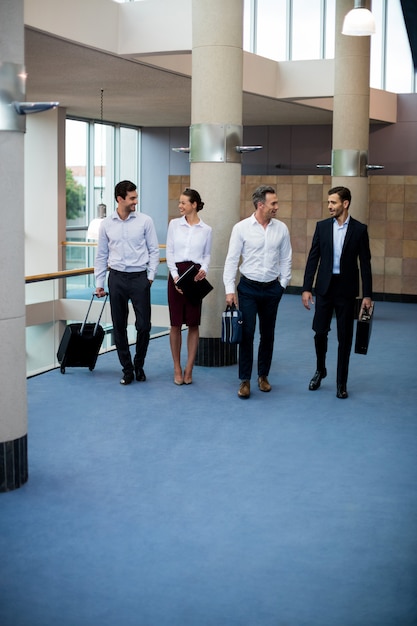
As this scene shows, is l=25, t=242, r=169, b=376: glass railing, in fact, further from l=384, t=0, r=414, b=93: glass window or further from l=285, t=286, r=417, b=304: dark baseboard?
l=384, t=0, r=414, b=93: glass window

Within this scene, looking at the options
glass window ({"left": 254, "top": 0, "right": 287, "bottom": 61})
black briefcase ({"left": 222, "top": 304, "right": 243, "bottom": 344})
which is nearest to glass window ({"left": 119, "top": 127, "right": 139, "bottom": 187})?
glass window ({"left": 254, "top": 0, "right": 287, "bottom": 61})

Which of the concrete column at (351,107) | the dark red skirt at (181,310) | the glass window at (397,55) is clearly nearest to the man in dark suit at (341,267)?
the dark red skirt at (181,310)

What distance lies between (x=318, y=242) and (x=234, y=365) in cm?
208

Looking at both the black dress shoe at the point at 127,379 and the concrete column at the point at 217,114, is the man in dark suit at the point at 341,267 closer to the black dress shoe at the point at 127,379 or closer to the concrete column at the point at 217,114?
the concrete column at the point at 217,114

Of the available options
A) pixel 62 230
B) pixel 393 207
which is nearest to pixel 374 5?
pixel 393 207

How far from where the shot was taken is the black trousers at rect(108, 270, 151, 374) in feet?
29.2

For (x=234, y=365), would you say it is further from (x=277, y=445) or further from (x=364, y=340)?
(x=277, y=445)

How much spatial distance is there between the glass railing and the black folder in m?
1.65

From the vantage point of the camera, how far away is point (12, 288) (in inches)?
223

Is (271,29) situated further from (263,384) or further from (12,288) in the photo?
(12,288)

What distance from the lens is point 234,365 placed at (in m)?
10.2

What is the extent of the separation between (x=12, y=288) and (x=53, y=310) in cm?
500

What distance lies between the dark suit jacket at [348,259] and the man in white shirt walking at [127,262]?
5.04 ft

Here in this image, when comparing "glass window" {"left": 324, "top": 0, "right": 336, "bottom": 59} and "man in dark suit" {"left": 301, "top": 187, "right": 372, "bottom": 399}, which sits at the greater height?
"glass window" {"left": 324, "top": 0, "right": 336, "bottom": 59}
